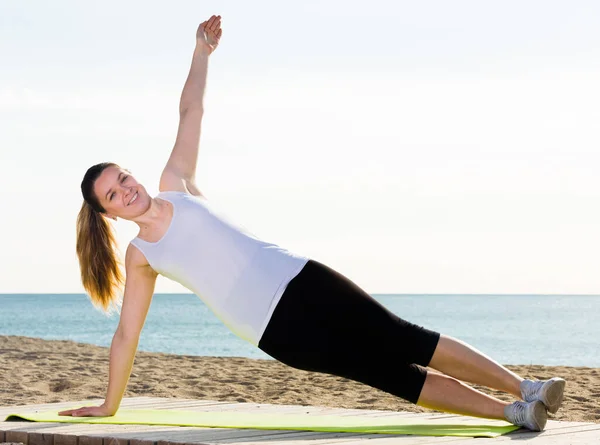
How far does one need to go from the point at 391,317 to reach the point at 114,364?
1.25 m

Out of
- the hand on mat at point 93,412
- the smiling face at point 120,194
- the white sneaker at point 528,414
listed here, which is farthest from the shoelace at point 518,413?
the hand on mat at point 93,412

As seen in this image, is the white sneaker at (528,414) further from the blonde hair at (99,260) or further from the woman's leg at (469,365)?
the blonde hair at (99,260)

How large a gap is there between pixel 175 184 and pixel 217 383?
14.2ft

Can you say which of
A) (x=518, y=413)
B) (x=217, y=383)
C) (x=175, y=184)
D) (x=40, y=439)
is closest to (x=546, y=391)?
(x=518, y=413)

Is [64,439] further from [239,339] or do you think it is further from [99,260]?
[239,339]

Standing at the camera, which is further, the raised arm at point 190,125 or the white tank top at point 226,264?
the raised arm at point 190,125

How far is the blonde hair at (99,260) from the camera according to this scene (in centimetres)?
372

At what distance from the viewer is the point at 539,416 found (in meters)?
3.34

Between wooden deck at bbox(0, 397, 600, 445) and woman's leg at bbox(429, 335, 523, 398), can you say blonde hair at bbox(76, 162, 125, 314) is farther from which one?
woman's leg at bbox(429, 335, 523, 398)

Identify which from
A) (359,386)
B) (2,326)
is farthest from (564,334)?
(359,386)

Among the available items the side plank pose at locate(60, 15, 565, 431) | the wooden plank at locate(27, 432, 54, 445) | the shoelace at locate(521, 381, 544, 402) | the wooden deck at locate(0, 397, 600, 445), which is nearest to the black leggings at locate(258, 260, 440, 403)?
the side plank pose at locate(60, 15, 565, 431)

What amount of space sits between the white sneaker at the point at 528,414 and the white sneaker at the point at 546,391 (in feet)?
0.08

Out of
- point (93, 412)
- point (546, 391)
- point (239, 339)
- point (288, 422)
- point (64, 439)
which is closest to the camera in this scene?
point (546, 391)

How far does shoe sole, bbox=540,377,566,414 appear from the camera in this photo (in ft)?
10.8
